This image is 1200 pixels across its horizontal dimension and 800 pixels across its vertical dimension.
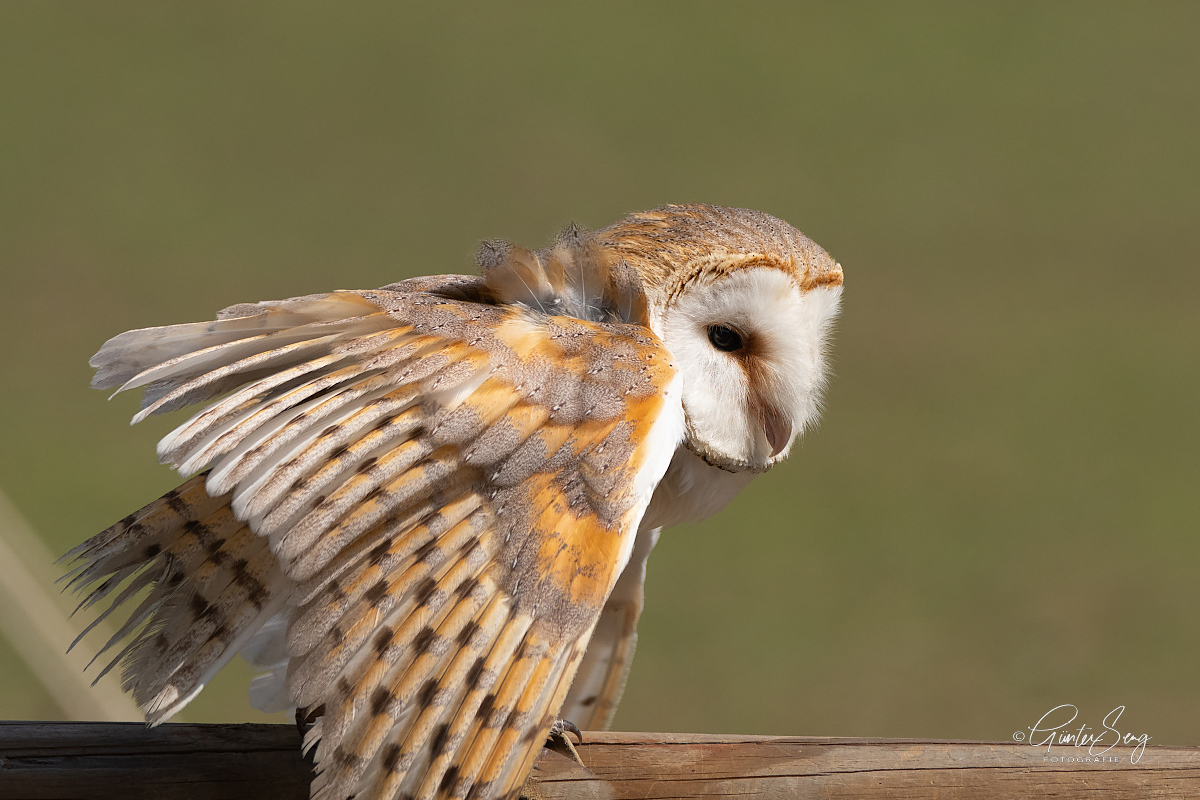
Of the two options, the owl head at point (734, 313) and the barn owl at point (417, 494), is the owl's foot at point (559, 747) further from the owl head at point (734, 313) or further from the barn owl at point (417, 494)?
the owl head at point (734, 313)

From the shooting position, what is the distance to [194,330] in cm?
87

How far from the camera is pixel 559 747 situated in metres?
0.94

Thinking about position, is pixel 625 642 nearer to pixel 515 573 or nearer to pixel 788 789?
pixel 788 789

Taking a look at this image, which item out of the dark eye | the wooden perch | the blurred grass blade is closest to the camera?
the wooden perch

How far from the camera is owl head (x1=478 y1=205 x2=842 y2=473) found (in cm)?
92

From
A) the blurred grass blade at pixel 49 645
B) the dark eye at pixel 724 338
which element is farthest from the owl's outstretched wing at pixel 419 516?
the blurred grass blade at pixel 49 645

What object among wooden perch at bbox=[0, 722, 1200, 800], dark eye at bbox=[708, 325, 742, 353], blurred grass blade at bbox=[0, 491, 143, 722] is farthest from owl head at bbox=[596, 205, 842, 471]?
blurred grass blade at bbox=[0, 491, 143, 722]

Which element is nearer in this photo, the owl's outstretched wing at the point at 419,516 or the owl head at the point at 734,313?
the owl's outstretched wing at the point at 419,516

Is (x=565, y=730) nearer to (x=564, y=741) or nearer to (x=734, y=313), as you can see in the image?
(x=564, y=741)

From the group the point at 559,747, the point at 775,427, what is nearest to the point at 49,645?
the point at 559,747

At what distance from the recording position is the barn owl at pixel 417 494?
0.76 meters

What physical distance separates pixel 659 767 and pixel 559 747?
0.31ft

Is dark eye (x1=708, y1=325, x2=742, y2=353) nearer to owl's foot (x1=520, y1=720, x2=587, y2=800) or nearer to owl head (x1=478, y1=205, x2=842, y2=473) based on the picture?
owl head (x1=478, y1=205, x2=842, y2=473)

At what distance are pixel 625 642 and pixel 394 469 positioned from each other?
1.99 feet
